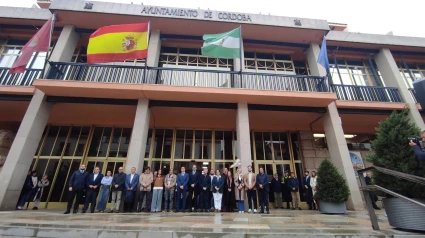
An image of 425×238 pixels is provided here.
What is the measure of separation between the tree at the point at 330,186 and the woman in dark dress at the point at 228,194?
290 centimetres

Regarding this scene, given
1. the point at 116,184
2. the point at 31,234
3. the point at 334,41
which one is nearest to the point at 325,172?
the point at 116,184

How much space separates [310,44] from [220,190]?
30.6 feet

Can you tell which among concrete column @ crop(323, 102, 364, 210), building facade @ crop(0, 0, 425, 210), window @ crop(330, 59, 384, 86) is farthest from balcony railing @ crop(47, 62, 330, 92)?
window @ crop(330, 59, 384, 86)

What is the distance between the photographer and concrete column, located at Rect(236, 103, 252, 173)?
27.1 feet

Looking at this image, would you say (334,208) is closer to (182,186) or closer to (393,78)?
(182,186)

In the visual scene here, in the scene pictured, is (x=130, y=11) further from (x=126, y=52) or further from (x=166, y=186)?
(x=166, y=186)

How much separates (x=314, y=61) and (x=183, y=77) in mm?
6881

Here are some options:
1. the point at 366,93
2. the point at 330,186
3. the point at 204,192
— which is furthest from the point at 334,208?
the point at 366,93

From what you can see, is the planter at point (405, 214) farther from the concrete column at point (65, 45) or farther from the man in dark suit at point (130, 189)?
the concrete column at point (65, 45)

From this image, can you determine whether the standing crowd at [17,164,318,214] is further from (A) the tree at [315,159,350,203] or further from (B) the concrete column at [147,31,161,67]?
(B) the concrete column at [147,31,161,67]

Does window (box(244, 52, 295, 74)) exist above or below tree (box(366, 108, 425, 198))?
above

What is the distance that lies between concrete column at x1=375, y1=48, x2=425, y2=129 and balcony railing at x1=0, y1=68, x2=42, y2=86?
17.3 metres

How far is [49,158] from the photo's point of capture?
1057 centimetres

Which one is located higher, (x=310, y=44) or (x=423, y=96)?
(x=310, y=44)
